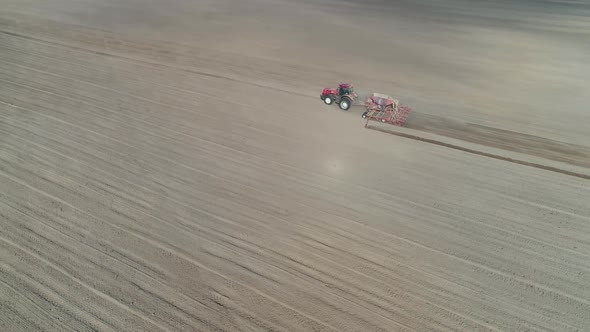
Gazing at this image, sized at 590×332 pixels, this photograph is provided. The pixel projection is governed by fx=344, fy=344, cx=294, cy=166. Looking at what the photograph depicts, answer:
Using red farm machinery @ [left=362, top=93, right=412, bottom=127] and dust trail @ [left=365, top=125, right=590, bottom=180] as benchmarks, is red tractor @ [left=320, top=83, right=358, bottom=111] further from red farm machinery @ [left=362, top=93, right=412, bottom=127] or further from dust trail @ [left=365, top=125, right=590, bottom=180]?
dust trail @ [left=365, top=125, right=590, bottom=180]

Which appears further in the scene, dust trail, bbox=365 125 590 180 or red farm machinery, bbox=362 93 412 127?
red farm machinery, bbox=362 93 412 127

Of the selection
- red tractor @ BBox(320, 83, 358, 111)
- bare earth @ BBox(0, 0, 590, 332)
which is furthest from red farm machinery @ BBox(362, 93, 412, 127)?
red tractor @ BBox(320, 83, 358, 111)

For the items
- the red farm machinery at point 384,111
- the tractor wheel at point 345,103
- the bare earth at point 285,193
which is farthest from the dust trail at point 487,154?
the tractor wheel at point 345,103

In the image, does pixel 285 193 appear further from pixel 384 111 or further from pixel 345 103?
pixel 384 111

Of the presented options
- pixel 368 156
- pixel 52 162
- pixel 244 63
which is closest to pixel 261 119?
pixel 368 156

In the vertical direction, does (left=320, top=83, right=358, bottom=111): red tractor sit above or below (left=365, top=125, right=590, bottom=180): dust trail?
above

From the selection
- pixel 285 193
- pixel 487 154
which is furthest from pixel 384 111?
pixel 285 193
